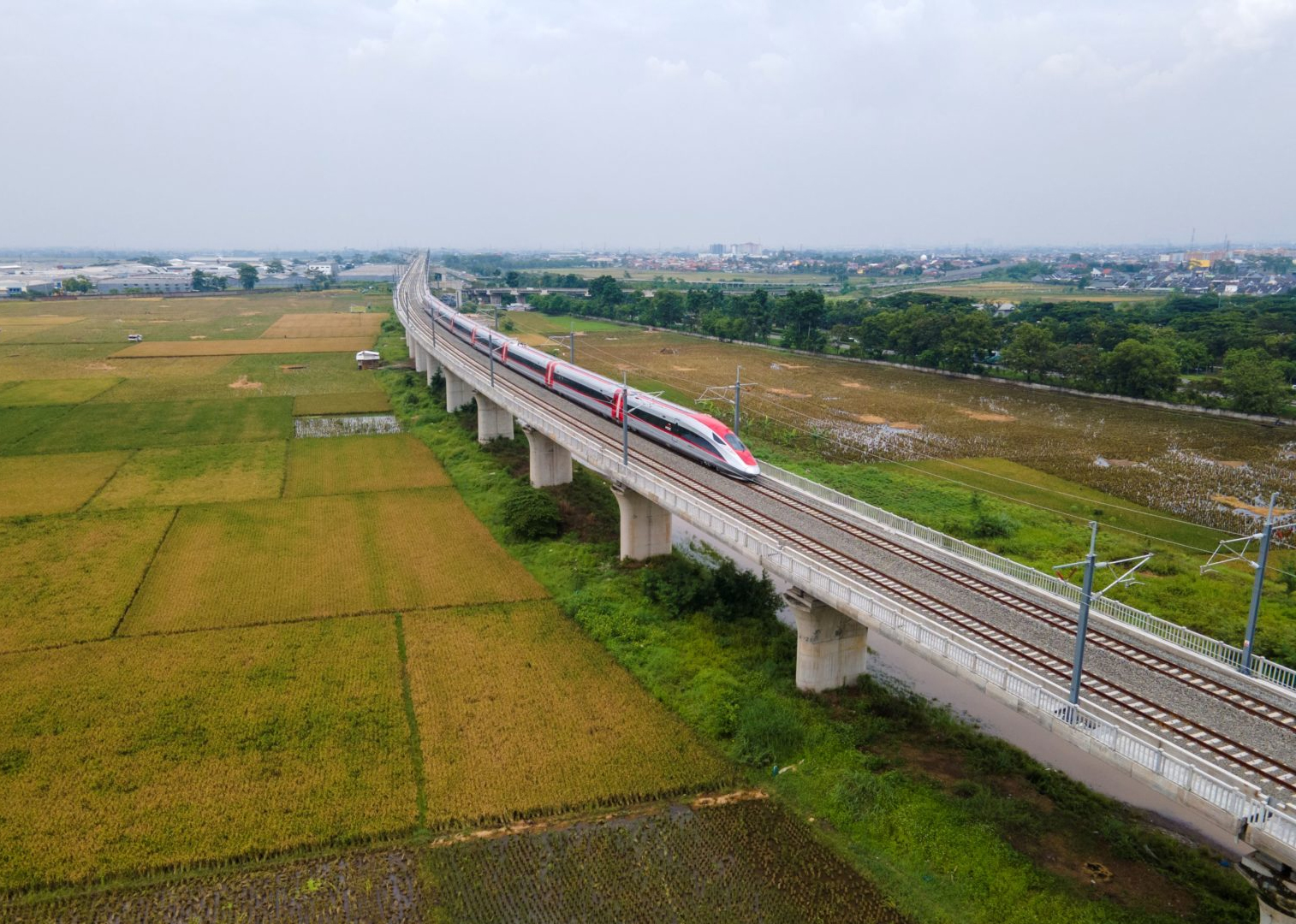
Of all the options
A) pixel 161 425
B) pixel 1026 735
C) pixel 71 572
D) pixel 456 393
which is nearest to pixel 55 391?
pixel 161 425

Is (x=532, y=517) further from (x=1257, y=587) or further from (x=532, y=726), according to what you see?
(x=1257, y=587)

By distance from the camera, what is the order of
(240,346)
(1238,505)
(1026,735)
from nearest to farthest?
(1026,735) < (1238,505) < (240,346)

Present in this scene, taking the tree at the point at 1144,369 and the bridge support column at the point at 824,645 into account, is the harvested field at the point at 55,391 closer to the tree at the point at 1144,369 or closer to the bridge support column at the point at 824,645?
the bridge support column at the point at 824,645

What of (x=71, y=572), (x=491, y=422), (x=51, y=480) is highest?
(x=491, y=422)

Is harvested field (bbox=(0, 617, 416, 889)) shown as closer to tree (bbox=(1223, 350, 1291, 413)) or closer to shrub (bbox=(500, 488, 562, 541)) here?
shrub (bbox=(500, 488, 562, 541))

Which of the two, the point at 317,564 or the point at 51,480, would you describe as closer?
the point at 317,564

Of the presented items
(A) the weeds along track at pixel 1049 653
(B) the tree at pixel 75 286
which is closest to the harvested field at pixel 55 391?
(A) the weeds along track at pixel 1049 653

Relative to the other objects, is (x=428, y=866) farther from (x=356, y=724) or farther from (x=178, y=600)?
(x=178, y=600)
